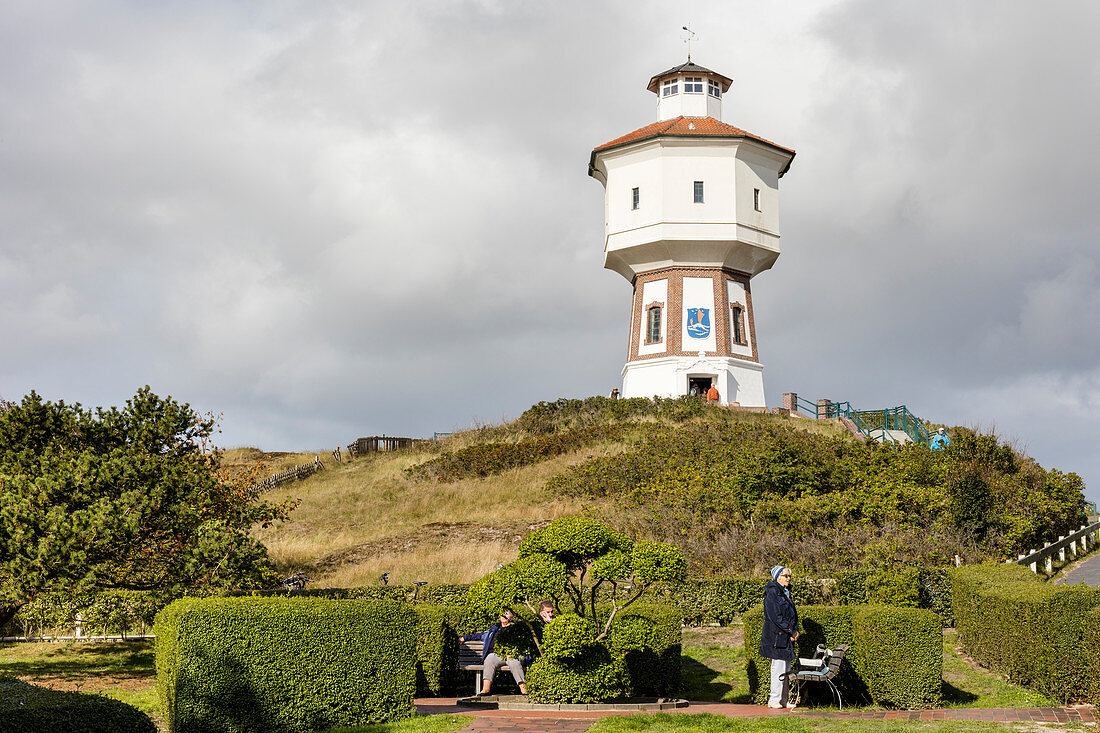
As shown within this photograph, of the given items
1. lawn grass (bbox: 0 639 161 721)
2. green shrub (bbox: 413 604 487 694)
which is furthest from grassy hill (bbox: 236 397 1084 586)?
green shrub (bbox: 413 604 487 694)

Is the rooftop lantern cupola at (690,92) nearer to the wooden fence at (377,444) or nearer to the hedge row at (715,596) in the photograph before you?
the wooden fence at (377,444)

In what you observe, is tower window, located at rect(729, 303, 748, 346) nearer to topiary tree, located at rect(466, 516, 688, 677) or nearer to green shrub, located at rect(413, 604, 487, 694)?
green shrub, located at rect(413, 604, 487, 694)

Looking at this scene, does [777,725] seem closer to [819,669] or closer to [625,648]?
[819,669]

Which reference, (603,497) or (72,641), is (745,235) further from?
(72,641)

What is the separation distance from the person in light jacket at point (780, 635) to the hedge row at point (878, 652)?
36 cm

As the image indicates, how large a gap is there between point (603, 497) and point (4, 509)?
19.9 metres

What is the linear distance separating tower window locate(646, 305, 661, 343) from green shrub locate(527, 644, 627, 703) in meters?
32.7

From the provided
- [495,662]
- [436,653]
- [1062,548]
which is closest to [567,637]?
[495,662]

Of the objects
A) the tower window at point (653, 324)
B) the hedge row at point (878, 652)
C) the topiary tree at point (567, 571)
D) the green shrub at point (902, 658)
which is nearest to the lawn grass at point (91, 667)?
the topiary tree at point (567, 571)

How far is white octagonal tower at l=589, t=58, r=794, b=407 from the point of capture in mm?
43156

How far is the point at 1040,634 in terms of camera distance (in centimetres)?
1172

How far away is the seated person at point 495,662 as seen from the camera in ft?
41.2

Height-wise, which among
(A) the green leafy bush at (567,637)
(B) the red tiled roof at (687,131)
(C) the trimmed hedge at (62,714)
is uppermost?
(B) the red tiled roof at (687,131)

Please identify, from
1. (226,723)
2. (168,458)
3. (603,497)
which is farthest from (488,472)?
(226,723)
